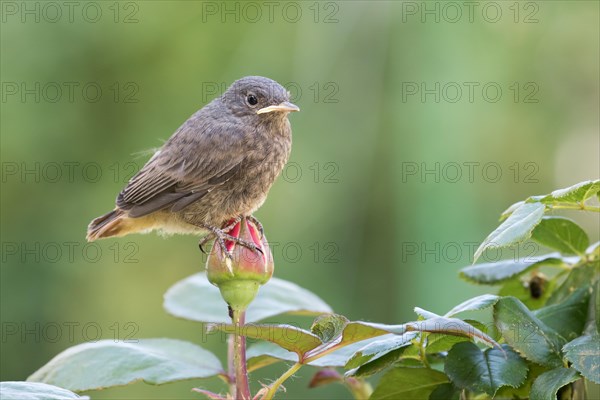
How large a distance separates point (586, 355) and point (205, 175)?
1843 millimetres

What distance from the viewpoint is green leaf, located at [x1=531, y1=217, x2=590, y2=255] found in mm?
1657

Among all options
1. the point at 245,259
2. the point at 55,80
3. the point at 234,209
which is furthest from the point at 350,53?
the point at 245,259

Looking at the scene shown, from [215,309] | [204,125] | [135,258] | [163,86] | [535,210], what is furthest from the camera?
[135,258]

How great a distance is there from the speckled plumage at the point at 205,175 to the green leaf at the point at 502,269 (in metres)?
1.17

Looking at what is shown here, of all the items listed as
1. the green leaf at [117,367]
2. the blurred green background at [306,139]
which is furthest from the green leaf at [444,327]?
the blurred green background at [306,139]

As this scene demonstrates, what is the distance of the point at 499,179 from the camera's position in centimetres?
326

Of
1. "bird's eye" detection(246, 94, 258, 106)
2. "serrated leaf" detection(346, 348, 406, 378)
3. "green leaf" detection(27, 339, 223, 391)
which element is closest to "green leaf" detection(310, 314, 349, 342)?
"serrated leaf" detection(346, 348, 406, 378)

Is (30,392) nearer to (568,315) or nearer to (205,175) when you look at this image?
(568,315)

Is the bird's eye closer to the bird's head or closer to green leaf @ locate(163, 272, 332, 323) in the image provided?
the bird's head

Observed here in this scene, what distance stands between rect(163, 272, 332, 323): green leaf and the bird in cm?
71

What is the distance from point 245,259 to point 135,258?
2790 mm

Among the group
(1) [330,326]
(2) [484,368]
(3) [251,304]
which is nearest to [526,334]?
(2) [484,368]

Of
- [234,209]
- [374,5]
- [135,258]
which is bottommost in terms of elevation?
[135,258]

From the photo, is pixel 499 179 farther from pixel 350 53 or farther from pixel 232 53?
pixel 232 53
